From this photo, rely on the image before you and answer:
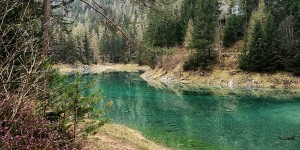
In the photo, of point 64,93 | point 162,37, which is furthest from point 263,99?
point 162,37

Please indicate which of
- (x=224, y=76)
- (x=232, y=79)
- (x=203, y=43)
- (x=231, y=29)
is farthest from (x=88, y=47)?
(x=232, y=79)

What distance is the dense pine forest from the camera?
269 inches

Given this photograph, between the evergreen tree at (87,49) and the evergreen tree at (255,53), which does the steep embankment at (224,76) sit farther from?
the evergreen tree at (87,49)

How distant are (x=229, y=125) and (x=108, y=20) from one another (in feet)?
64.6

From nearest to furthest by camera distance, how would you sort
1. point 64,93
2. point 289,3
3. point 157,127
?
point 64,93 < point 157,127 < point 289,3

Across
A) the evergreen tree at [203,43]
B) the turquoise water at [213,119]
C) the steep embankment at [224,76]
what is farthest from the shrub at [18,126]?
the evergreen tree at [203,43]

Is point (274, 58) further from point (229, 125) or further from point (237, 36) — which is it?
point (229, 125)

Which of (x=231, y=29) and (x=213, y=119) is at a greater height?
(x=231, y=29)

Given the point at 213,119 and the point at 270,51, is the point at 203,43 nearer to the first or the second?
the point at 270,51

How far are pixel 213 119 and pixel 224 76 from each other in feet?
119

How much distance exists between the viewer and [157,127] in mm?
29359

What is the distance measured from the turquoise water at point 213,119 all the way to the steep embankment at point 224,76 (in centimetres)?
917

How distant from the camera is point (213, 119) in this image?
3366cm

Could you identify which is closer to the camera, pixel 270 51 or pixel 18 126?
pixel 18 126
